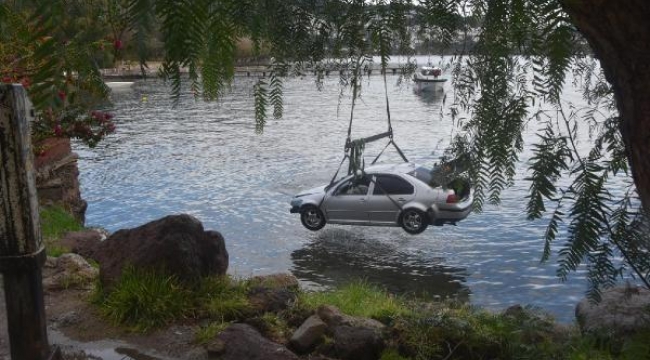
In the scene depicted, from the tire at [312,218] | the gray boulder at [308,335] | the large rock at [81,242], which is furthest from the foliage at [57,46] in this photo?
the tire at [312,218]

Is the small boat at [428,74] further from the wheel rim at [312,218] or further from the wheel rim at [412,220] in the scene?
the wheel rim at [312,218]

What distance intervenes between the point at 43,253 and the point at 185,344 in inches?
110

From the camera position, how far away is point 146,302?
238 inches

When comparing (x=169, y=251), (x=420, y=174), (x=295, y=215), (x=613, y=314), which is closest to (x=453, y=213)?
(x=420, y=174)

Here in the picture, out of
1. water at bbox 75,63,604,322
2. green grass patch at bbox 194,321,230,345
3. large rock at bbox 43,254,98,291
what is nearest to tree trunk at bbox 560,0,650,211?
green grass patch at bbox 194,321,230,345

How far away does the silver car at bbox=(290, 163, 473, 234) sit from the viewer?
16812mm

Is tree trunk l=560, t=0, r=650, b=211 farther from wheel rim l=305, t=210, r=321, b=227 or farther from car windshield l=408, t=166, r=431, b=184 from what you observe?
wheel rim l=305, t=210, r=321, b=227

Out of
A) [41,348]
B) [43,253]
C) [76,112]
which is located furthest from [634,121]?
[76,112]

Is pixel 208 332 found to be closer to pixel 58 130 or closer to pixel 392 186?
pixel 58 130

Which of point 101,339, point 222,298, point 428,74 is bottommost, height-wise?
point 101,339

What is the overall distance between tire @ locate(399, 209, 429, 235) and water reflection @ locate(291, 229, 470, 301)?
58 cm

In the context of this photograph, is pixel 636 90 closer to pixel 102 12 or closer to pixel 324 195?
pixel 102 12

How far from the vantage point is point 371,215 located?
17.7 m

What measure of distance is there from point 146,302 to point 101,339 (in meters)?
0.47
